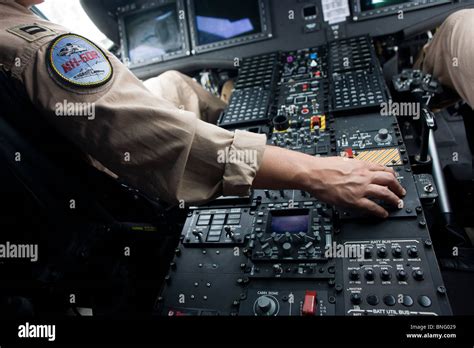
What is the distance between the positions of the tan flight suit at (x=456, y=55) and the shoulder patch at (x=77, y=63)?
4.87ft

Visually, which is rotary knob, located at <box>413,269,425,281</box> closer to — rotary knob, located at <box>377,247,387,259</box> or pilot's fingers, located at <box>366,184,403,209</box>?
rotary knob, located at <box>377,247,387,259</box>

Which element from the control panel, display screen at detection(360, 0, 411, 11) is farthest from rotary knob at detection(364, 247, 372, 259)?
display screen at detection(360, 0, 411, 11)

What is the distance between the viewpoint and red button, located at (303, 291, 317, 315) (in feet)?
2.90

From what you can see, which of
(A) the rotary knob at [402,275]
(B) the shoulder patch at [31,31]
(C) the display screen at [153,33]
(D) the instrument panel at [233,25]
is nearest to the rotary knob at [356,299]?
(A) the rotary knob at [402,275]

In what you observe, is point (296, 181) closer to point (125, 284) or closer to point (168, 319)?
point (168, 319)

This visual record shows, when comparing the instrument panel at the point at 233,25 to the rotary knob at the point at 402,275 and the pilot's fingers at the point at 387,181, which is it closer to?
the pilot's fingers at the point at 387,181

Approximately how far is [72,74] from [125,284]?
30.3 inches

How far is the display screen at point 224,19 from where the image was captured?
2.36 metres

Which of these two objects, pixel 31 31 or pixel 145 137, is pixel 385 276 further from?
pixel 31 31

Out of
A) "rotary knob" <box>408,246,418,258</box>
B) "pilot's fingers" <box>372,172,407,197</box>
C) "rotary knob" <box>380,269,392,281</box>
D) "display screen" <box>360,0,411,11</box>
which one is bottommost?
"rotary knob" <box>380,269,392,281</box>

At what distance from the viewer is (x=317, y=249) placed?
3.42ft

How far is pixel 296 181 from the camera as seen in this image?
1041 mm

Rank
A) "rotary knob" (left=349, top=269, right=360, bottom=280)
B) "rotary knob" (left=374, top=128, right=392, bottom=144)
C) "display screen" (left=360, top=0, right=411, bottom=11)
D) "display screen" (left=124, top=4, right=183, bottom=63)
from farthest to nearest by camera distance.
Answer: "display screen" (left=124, top=4, right=183, bottom=63), "display screen" (left=360, top=0, right=411, bottom=11), "rotary knob" (left=374, top=128, right=392, bottom=144), "rotary knob" (left=349, top=269, right=360, bottom=280)

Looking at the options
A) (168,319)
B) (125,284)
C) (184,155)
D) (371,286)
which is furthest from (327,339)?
(125,284)
